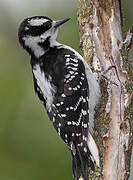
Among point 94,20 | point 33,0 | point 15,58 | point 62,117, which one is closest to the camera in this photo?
point 62,117

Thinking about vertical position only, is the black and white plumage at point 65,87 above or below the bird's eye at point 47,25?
below

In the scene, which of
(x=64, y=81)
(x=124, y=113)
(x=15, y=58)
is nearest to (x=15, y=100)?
(x=15, y=58)

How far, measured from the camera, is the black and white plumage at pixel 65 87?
5.31 metres

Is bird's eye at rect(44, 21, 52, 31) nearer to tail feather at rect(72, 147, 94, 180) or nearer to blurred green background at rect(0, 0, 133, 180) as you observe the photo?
blurred green background at rect(0, 0, 133, 180)

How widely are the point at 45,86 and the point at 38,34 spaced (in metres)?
0.69

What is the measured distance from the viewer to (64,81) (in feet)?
18.0

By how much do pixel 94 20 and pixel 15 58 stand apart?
67.4 inches

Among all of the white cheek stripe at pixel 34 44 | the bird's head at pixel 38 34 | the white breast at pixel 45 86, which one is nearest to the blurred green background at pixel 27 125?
the bird's head at pixel 38 34

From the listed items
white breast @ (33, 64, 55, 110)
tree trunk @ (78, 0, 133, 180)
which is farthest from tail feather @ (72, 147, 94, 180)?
white breast @ (33, 64, 55, 110)

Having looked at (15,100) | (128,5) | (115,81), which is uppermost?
(128,5)

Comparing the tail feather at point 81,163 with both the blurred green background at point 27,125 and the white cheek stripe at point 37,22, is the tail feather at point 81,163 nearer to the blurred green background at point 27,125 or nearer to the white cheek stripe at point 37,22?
the blurred green background at point 27,125

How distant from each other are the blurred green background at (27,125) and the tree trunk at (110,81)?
740 millimetres

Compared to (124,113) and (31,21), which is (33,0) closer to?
(31,21)

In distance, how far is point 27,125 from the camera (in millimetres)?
6797
